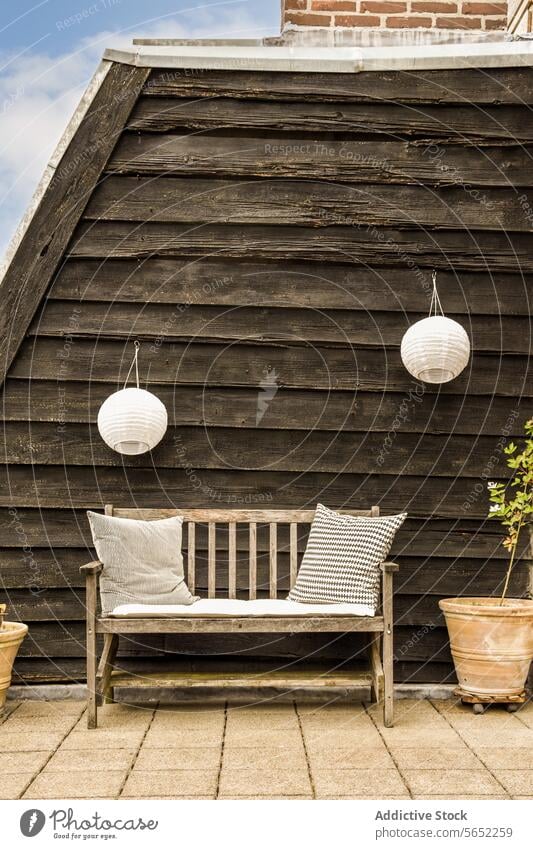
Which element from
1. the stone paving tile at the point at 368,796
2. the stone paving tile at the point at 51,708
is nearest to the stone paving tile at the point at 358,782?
the stone paving tile at the point at 368,796

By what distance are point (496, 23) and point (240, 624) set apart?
137 inches

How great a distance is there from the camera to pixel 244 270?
14.0ft

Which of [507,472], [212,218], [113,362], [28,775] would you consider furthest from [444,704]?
[212,218]

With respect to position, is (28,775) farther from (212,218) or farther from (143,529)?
(212,218)

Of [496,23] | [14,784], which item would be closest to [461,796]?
[14,784]

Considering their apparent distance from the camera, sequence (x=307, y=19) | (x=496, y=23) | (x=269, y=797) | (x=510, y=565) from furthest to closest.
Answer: (x=496, y=23) < (x=307, y=19) < (x=510, y=565) < (x=269, y=797)

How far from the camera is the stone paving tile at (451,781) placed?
275 cm

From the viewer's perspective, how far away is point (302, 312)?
14.0 ft

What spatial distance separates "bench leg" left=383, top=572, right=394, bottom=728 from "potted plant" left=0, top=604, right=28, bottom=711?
1537 mm

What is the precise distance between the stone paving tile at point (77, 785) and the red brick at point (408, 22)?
3776 millimetres

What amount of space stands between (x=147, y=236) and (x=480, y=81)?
5.77 feet

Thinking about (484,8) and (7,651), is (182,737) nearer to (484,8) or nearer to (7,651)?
(7,651)

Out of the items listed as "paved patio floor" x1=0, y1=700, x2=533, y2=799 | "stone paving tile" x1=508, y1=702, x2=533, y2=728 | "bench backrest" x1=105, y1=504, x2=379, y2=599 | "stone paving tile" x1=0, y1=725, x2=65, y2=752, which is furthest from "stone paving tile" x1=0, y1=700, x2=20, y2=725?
"stone paving tile" x1=508, y1=702, x2=533, y2=728

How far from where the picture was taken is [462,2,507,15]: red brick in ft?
15.4
